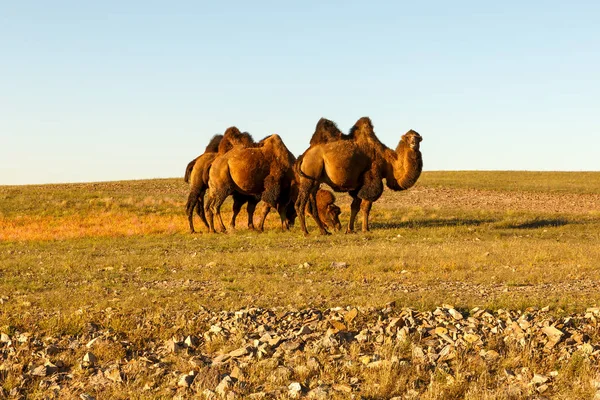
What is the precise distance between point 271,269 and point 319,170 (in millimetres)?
7858

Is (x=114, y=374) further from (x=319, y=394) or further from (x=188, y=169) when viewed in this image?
(x=188, y=169)

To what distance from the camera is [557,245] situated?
55.2ft

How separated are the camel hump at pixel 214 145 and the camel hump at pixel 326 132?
4397 millimetres

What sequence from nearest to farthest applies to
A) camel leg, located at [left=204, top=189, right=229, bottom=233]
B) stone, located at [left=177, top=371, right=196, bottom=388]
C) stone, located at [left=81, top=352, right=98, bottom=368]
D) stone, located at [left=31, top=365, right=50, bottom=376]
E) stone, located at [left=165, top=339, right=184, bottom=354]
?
stone, located at [left=177, top=371, right=196, bottom=388] → stone, located at [left=31, top=365, right=50, bottom=376] → stone, located at [left=81, top=352, right=98, bottom=368] → stone, located at [left=165, top=339, right=184, bottom=354] → camel leg, located at [left=204, top=189, right=229, bottom=233]

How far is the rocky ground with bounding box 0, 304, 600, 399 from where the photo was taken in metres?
6.90

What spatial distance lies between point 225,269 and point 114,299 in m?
3.69

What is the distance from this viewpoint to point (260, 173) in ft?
71.4

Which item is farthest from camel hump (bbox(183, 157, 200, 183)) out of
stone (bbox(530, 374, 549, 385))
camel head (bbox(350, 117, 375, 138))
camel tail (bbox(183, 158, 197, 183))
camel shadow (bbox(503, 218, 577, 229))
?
stone (bbox(530, 374, 549, 385))

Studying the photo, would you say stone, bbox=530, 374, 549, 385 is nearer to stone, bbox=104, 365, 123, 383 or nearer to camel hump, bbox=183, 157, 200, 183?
stone, bbox=104, 365, 123, 383

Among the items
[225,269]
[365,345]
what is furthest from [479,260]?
[365,345]

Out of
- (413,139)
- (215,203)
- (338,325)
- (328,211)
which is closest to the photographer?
(338,325)

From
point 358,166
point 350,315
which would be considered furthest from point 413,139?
point 350,315

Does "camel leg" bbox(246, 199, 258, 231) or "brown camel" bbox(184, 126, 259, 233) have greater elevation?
"brown camel" bbox(184, 126, 259, 233)

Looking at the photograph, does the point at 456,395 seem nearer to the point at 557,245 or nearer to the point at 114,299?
the point at 114,299
